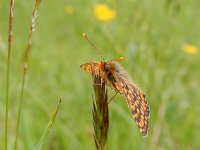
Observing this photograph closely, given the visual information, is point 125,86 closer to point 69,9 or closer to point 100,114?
point 100,114

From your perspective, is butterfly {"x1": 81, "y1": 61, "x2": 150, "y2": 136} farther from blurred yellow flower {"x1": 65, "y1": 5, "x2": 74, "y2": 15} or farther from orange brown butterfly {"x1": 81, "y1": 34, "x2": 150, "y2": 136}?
blurred yellow flower {"x1": 65, "y1": 5, "x2": 74, "y2": 15}

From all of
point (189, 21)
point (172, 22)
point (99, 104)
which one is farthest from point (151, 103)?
point (189, 21)

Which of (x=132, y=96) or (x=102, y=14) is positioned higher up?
(x=102, y=14)

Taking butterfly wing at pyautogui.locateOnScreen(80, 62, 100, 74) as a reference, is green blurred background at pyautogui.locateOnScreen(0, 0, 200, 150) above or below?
above

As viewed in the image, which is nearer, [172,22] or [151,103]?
[151,103]

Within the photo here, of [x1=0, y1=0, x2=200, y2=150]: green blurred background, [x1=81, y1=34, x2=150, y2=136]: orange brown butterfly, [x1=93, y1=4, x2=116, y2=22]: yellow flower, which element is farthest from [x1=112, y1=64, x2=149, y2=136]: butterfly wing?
[x1=93, y1=4, x2=116, y2=22]: yellow flower

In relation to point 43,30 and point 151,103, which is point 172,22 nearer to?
point 151,103

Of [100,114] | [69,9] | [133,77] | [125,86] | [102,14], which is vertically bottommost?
[100,114]

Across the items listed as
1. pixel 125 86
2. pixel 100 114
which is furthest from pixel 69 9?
pixel 100 114
